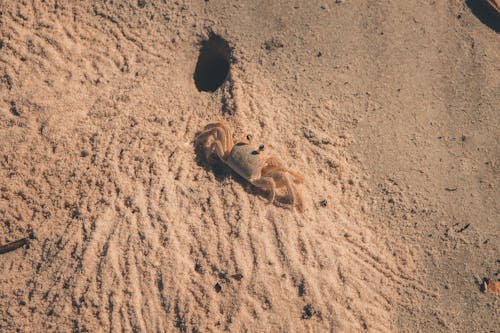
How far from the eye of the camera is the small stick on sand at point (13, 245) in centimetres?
357

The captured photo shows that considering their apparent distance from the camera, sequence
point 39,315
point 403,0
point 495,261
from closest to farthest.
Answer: point 39,315 < point 495,261 < point 403,0

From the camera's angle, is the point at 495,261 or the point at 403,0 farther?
the point at 403,0

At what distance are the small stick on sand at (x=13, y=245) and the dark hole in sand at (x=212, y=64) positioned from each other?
246 cm

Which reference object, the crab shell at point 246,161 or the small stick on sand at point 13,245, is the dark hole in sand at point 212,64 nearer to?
the crab shell at point 246,161

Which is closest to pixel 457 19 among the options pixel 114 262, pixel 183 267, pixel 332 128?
pixel 332 128

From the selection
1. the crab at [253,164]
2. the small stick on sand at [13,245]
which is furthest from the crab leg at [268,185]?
the small stick on sand at [13,245]

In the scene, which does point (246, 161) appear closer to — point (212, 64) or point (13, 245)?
point (212, 64)

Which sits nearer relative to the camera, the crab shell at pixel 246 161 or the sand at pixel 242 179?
the sand at pixel 242 179

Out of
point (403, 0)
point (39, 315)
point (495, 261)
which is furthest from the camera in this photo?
point (403, 0)

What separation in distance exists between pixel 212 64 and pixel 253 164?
160 centimetres

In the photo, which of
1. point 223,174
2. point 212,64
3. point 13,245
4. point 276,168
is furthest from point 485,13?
point 13,245

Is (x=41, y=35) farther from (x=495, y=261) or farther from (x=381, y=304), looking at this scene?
(x=495, y=261)

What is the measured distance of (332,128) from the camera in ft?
13.3

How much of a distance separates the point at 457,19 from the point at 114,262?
15.2 feet
